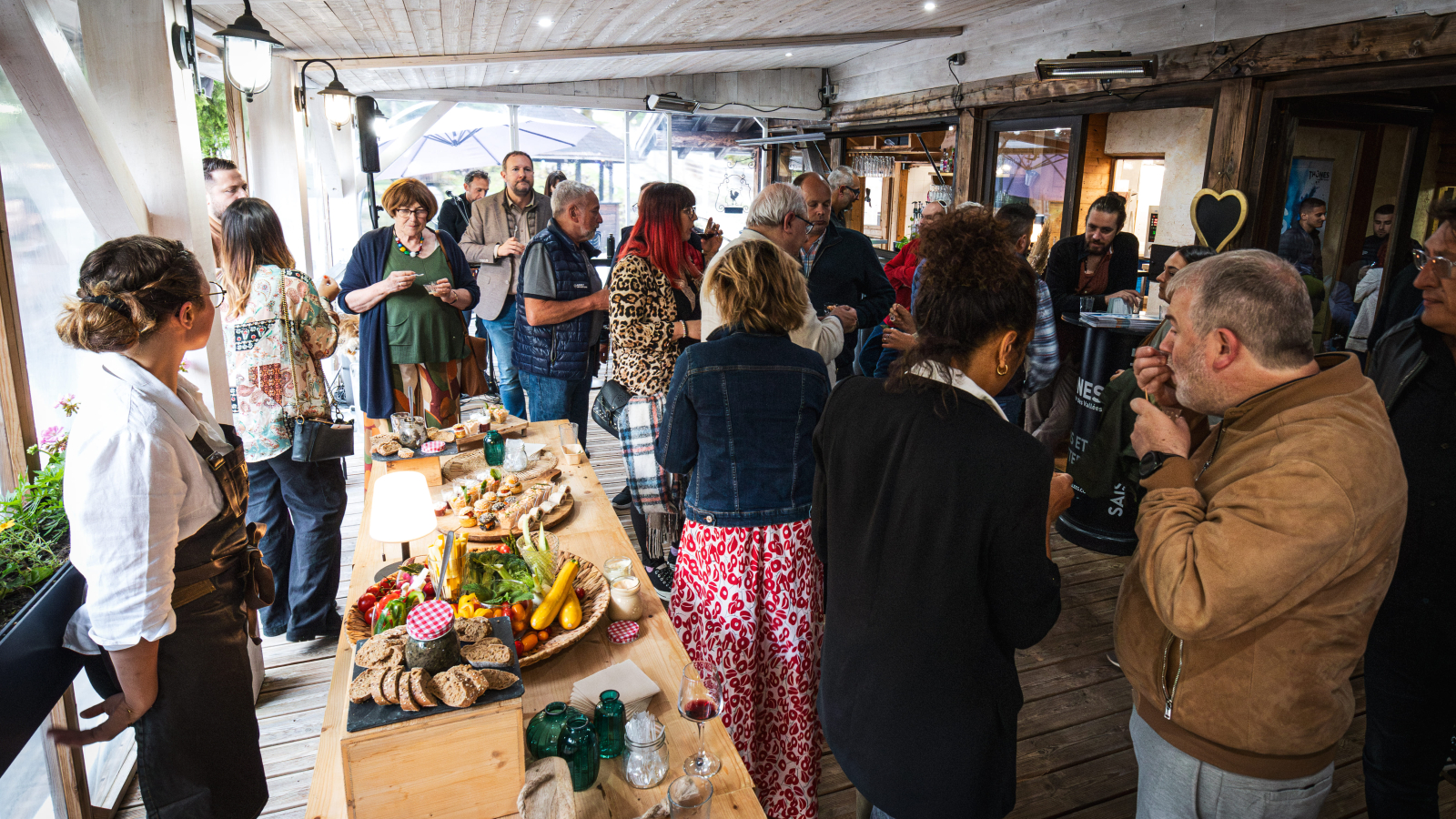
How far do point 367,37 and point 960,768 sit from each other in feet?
18.2

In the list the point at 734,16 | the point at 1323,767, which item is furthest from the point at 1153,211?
the point at 1323,767

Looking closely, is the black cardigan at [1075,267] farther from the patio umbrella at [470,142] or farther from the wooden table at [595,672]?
the patio umbrella at [470,142]

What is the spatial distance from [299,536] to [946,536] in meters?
2.88

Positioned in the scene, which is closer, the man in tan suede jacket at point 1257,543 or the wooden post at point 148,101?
the man in tan suede jacket at point 1257,543

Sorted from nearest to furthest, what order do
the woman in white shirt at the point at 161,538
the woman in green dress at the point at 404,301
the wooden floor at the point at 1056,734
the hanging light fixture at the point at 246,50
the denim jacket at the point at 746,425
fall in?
the woman in white shirt at the point at 161,538 → the denim jacket at the point at 746,425 → the wooden floor at the point at 1056,734 → the hanging light fixture at the point at 246,50 → the woman in green dress at the point at 404,301

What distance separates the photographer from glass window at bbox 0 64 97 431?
2.16 meters

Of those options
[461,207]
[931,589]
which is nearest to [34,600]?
[931,589]

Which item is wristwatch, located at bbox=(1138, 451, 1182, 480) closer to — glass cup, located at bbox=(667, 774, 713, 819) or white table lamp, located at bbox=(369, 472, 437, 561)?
glass cup, located at bbox=(667, 774, 713, 819)

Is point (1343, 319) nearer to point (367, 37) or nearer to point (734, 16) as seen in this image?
point (734, 16)

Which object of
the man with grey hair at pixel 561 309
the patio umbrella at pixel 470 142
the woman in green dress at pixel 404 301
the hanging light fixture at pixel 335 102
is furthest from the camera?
the patio umbrella at pixel 470 142

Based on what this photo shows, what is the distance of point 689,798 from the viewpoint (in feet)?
4.42

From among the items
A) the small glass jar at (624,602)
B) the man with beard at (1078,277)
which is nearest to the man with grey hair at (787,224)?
the small glass jar at (624,602)

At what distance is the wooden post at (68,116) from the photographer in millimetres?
1940

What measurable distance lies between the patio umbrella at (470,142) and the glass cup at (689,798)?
410 inches
